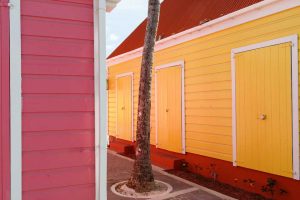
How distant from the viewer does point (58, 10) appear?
3168mm

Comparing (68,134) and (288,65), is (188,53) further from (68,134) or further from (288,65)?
(68,134)

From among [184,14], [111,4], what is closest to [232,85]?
[184,14]

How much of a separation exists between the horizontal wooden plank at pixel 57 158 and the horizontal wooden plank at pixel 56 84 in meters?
0.56

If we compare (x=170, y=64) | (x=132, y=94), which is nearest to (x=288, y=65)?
(x=170, y=64)

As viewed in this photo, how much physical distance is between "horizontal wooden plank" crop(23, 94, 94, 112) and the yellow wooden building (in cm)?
439

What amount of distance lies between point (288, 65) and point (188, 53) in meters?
3.42

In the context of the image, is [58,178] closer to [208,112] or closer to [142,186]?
[142,186]

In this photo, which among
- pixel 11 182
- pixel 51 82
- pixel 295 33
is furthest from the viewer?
pixel 295 33

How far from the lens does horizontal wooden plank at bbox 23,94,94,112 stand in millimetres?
3041

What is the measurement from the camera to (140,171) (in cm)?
715

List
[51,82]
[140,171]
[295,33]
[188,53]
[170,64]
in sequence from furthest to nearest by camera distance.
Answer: [170,64] → [188,53] → [140,171] → [295,33] → [51,82]

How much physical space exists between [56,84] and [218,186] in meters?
5.58
